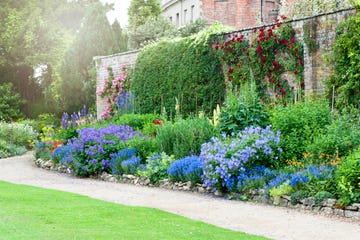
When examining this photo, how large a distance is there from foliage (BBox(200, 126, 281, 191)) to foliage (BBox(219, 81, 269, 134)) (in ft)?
3.67

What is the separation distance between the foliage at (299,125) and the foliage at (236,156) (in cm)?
25

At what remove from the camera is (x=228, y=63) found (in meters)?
16.4

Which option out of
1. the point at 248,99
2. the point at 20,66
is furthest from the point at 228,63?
the point at 20,66

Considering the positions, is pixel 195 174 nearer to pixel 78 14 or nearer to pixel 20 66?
pixel 20 66

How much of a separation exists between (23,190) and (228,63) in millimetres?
7940

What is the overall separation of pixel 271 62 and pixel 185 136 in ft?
12.3

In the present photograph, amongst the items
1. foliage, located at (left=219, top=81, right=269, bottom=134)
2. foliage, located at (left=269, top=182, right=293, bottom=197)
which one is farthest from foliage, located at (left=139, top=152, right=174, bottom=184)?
foliage, located at (left=269, top=182, right=293, bottom=197)

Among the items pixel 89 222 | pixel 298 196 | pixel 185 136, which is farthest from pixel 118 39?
pixel 89 222

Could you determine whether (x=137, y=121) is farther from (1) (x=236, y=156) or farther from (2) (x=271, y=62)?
(1) (x=236, y=156)

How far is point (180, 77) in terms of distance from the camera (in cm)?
1794

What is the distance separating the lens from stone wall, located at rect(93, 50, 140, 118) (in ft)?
70.4

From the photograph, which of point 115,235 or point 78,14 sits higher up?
point 78,14

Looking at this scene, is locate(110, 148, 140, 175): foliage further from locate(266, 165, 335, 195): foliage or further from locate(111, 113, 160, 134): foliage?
locate(266, 165, 335, 195): foliage

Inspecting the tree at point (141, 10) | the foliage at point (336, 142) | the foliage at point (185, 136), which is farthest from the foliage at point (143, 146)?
the tree at point (141, 10)
